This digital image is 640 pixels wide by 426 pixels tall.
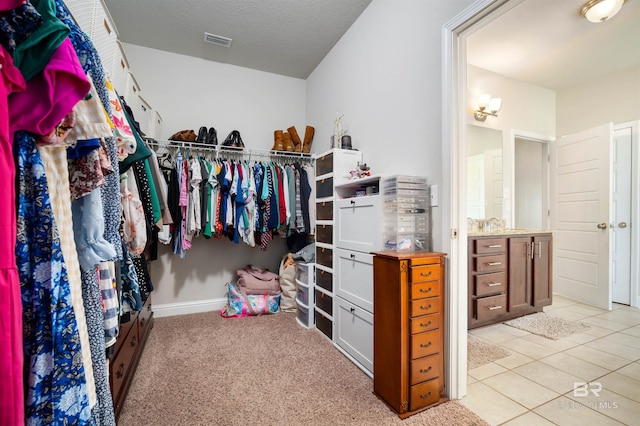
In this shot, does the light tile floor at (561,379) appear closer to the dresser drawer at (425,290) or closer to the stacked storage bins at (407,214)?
the dresser drawer at (425,290)

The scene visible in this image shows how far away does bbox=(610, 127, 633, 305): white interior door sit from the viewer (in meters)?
3.24

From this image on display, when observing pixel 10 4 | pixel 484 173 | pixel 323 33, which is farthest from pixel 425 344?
pixel 323 33

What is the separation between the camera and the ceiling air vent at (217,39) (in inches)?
107

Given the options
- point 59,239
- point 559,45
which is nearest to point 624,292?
point 559,45

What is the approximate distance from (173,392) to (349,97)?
2623mm

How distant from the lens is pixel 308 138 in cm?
335

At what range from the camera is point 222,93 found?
324 centimetres

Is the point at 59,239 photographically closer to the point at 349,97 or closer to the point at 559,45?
the point at 349,97

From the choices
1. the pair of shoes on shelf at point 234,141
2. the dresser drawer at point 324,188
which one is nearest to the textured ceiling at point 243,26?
the pair of shoes on shelf at point 234,141

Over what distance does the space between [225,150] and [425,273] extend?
242 centimetres

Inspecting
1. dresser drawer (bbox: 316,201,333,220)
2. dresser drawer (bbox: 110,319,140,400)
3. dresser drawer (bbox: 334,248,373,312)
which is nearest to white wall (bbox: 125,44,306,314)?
dresser drawer (bbox: 316,201,333,220)

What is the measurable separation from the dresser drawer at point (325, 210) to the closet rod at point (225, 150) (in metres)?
0.94

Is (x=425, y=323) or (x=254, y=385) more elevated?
(x=425, y=323)

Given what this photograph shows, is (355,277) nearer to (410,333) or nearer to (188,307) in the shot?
(410,333)
